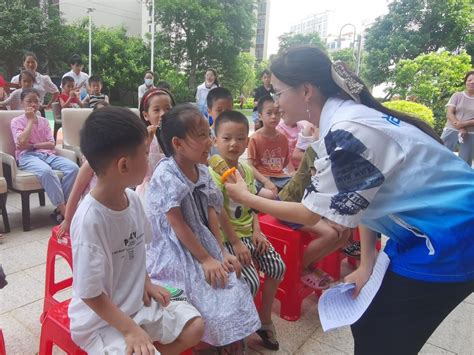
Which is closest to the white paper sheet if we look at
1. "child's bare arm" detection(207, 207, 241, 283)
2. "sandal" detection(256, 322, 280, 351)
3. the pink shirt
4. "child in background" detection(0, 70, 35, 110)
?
"child's bare arm" detection(207, 207, 241, 283)

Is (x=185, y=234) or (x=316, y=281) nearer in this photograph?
(x=185, y=234)

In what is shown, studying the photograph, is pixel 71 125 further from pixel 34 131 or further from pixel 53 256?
pixel 53 256

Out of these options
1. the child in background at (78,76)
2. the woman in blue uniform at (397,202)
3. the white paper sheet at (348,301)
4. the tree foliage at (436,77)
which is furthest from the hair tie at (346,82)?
the tree foliage at (436,77)

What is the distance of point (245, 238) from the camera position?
2232mm

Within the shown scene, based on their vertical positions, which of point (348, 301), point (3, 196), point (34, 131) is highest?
point (34, 131)

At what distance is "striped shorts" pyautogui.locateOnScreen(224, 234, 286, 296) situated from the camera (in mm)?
1969

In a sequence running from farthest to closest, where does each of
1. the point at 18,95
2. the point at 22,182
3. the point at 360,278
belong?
the point at 18,95
the point at 22,182
the point at 360,278

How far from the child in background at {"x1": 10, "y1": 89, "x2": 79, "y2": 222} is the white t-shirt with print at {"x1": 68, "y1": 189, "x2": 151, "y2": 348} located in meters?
2.60

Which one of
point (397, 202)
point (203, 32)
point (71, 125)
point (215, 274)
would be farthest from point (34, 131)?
point (203, 32)

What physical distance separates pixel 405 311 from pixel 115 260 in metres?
1.00

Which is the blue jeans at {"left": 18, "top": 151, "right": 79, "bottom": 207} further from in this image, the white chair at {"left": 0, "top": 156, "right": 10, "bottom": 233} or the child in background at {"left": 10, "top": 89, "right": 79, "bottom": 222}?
the white chair at {"left": 0, "top": 156, "right": 10, "bottom": 233}

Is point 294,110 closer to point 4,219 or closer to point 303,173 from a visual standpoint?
point 303,173

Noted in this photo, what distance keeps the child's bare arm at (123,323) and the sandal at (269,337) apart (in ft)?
3.16

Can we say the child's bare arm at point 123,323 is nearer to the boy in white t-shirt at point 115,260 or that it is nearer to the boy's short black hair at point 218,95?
the boy in white t-shirt at point 115,260
